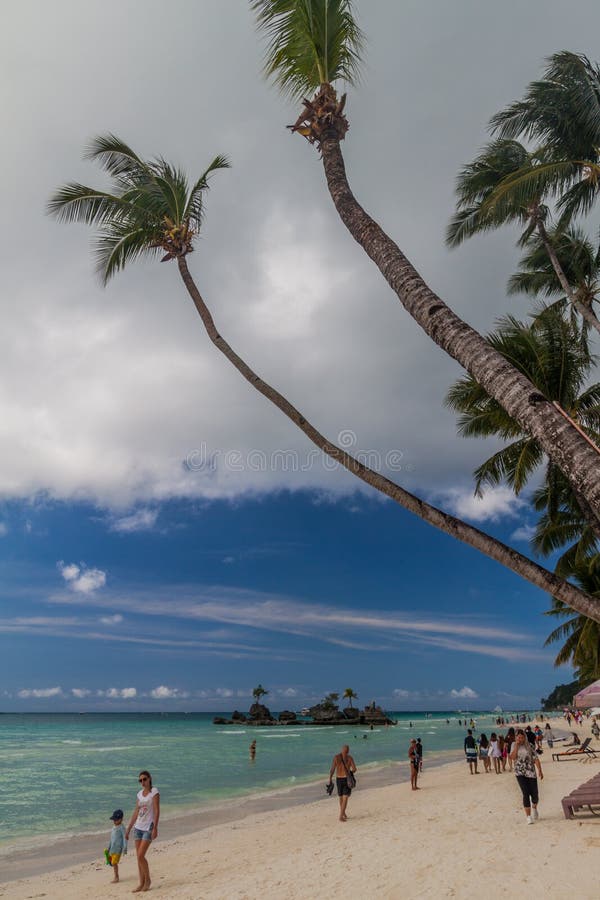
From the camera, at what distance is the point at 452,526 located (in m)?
4.46

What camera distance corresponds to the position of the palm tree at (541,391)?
1193 cm

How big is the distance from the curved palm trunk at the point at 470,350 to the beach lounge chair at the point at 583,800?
6.51 metres

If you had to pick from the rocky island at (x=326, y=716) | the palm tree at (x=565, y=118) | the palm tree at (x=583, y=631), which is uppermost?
the palm tree at (x=565, y=118)

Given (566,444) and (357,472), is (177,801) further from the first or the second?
(566,444)

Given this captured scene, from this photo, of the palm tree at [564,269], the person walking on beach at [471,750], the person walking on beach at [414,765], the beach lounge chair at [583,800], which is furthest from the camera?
the person walking on beach at [471,750]

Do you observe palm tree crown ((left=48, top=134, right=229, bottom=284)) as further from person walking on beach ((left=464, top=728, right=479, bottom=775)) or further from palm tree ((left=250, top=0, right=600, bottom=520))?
person walking on beach ((left=464, top=728, right=479, bottom=775))

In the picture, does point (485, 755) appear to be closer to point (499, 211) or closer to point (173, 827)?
point (173, 827)

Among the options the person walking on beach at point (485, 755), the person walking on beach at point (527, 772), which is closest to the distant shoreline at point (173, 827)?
the person walking on beach at point (485, 755)

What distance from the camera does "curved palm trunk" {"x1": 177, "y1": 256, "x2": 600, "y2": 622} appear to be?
3.72 metres

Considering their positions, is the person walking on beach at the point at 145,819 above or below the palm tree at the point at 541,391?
below

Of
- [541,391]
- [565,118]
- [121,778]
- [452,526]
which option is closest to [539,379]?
[541,391]

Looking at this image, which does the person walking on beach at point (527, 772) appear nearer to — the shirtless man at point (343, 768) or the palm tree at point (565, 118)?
the shirtless man at point (343, 768)

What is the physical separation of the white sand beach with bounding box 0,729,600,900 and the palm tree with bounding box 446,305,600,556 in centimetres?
472

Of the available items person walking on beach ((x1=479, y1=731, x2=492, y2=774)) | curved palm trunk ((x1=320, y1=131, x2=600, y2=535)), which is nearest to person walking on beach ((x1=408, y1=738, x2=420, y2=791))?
person walking on beach ((x1=479, y1=731, x2=492, y2=774))
